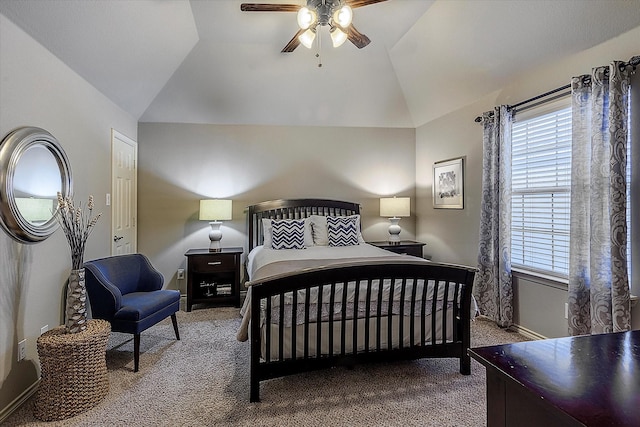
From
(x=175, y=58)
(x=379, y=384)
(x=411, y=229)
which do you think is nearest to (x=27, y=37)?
(x=175, y=58)

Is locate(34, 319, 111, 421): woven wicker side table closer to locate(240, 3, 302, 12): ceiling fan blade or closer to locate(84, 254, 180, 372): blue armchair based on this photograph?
locate(84, 254, 180, 372): blue armchair

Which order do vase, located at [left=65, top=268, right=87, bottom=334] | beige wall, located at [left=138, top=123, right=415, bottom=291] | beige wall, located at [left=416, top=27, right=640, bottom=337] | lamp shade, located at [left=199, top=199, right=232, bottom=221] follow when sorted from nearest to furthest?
vase, located at [left=65, top=268, right=87, bottom=334] < beige wall, located at [left=416, top=27, right=640, bottom=337] < lamp shade, located at [left=199, top=199, right=232, bottom=221] < beige wall, located at [left=138, top=123, right=415, bottom=291]

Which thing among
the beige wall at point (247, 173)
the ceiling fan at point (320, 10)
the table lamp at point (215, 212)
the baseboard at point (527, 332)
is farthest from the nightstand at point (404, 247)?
the ceiling fan at point (320, 10)

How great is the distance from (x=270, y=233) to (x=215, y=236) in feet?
2.59

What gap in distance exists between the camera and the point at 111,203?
12.6 ft

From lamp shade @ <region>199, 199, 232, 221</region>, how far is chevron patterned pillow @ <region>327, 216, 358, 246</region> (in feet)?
4.57

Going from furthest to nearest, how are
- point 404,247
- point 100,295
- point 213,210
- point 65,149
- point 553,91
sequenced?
1. point 404,247
2. point 213,210
3. point 553,91
4. point 65,149
5. point 100,295

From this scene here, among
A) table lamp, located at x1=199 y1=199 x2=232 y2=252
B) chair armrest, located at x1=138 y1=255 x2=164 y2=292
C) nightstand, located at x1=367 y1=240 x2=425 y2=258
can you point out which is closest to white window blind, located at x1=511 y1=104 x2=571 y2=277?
nightstand, located at x1=367 y1=240 x2=425 y2=258

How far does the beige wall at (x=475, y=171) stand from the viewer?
2764mm

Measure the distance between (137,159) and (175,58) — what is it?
1.56m

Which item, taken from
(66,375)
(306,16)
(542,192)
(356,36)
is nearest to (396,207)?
(542,192)

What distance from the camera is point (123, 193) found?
4238 millimetres

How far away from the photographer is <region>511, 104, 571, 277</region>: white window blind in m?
3.06

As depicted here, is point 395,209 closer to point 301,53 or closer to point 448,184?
point 448,184
